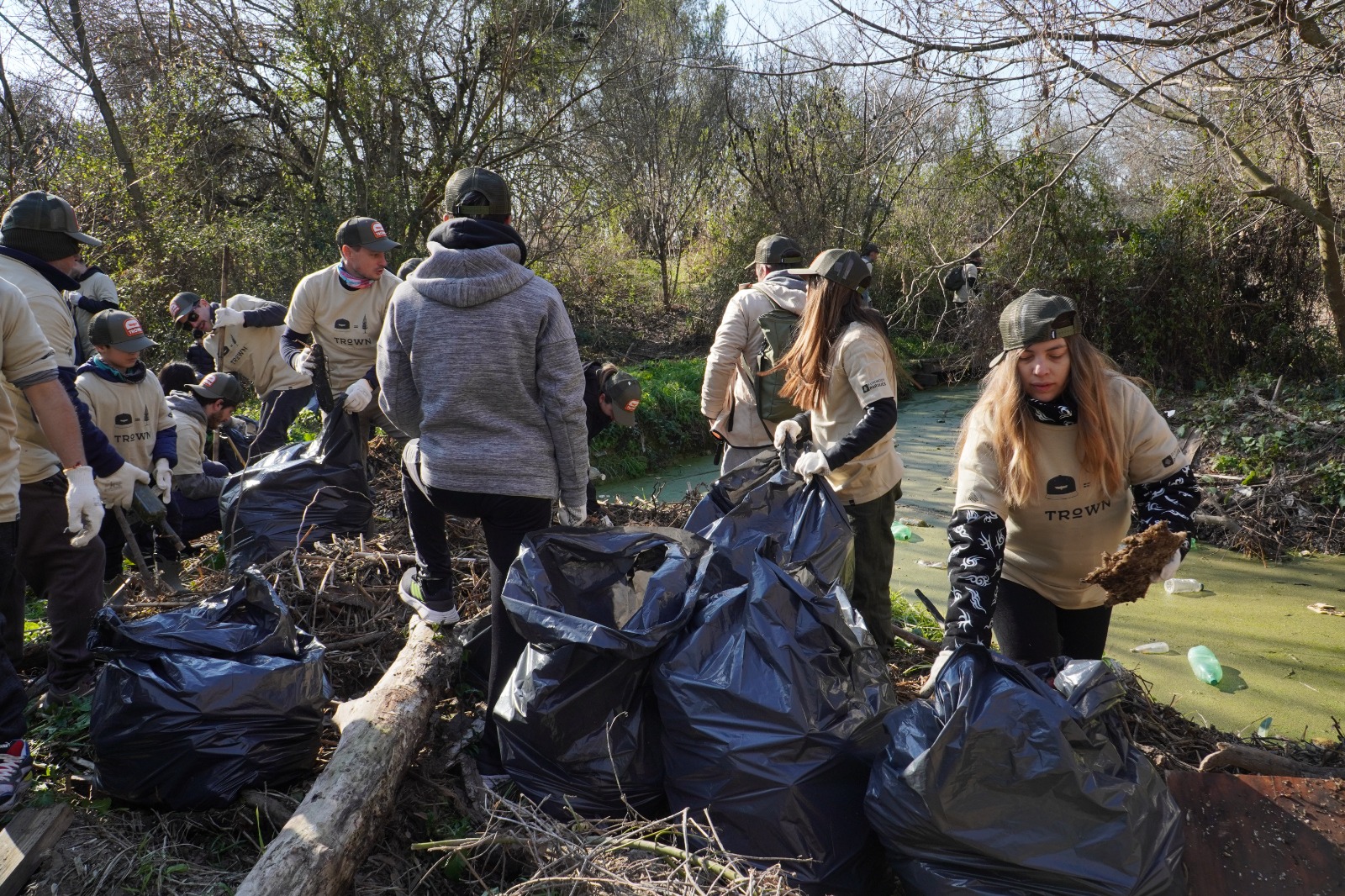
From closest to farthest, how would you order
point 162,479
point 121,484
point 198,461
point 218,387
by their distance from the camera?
1. point 121,484
2. point 162,479
3. point 198,461
4. point 218,387

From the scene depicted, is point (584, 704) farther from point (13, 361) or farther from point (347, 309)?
point (347, 309)

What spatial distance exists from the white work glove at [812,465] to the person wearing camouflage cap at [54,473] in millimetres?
2258

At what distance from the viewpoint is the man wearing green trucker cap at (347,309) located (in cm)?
464

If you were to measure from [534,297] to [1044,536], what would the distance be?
1588mm

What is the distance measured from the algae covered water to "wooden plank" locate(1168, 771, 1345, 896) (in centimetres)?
143

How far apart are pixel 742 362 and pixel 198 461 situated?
3.04 m

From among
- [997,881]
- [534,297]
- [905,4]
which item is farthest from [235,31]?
[997,881]

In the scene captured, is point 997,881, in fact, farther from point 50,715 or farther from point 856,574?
point 50,715

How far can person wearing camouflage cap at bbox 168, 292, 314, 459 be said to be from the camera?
5277 mm

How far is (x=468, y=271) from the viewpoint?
99.9 inches

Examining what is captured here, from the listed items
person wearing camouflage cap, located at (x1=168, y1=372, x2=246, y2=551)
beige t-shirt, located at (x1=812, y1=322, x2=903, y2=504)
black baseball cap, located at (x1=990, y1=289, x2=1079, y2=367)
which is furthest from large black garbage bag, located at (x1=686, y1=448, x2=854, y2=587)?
person wearing camouflage cap, located at (x1=168, y1=372, x2=246, y2=551)

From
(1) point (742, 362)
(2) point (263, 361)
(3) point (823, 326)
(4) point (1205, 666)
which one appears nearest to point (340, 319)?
(2) point (263, 361)

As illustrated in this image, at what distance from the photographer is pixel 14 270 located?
298cm

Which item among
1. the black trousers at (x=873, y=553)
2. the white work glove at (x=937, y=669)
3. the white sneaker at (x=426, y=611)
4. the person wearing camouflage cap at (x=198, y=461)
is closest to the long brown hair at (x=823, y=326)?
the black trousers at (x=873, y=553)
